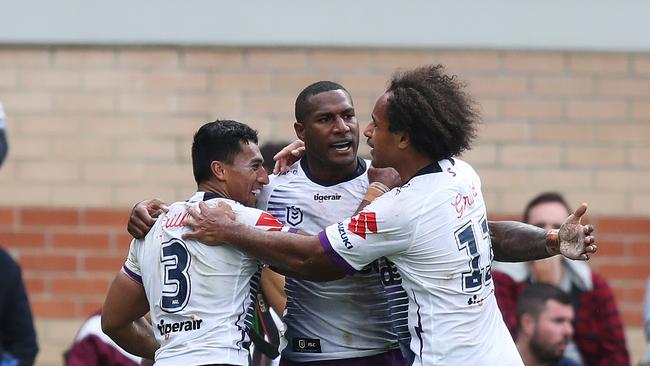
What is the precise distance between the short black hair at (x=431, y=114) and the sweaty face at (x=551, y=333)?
284cm

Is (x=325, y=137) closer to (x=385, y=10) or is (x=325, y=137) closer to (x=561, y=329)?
(x=561, y=329)

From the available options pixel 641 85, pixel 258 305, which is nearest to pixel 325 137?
pixel 258 305

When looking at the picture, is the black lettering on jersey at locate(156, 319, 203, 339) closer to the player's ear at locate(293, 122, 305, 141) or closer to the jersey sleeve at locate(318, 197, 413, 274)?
the jersey sleeve at locate(318, 197, 413, 274)

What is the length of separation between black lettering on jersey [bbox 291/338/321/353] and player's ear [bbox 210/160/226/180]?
0.87 meters

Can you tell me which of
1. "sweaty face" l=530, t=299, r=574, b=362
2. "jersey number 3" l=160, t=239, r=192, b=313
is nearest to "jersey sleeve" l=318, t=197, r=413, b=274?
→ "jersey number 3" l=160, t=239, r=192, b=313

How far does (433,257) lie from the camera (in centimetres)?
582

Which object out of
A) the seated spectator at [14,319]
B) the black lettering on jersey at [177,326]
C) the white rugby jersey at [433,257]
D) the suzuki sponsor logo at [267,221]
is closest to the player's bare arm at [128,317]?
the black lettering on jersey at [177,326]

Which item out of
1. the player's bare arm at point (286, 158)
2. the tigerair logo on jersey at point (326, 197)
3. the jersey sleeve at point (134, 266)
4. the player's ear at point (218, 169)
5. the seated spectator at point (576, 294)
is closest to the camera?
the player's ear at point (218, 169)

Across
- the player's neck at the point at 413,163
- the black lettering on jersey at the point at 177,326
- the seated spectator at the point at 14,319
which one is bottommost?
the seated spectator at the point at 14,319

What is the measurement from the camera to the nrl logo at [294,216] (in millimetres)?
6457

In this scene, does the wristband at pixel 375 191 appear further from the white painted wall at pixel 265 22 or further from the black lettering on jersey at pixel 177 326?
the white painted wall at pixel 265 22

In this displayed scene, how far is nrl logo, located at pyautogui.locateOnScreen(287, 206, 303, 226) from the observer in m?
6.46

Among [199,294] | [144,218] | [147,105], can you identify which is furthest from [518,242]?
[147,105]

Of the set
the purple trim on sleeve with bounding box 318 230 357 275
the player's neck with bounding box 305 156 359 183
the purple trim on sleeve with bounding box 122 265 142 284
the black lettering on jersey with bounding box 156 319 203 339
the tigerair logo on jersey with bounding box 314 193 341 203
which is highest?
the player's neck with bounding box 305 156 359 183
